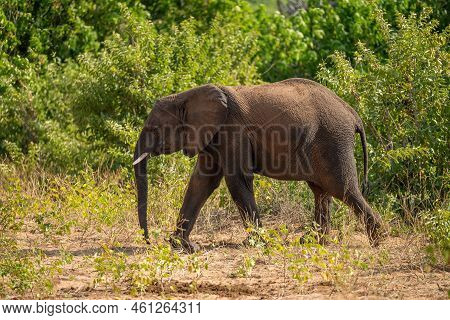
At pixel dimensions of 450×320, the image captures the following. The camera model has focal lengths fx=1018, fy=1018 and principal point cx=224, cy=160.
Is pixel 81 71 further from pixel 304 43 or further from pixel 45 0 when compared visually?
pixel 304 43

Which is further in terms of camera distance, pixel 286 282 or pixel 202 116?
pixel 202 116

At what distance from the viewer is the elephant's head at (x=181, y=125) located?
31.0ft

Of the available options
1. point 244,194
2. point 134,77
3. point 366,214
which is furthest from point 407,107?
point 134,77

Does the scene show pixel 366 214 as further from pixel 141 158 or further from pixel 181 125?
pixel 141 158

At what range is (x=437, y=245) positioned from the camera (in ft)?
26.8

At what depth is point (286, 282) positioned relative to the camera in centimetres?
802

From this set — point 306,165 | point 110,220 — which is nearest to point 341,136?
point 306,165

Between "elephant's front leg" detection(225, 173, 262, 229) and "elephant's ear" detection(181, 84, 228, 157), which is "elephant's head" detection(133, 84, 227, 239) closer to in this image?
"elephant's ear" detection(181, 84, 228, 157)

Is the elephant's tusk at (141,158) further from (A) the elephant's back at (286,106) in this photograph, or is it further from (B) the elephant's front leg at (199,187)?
(A) the elephant's back at (286,106)

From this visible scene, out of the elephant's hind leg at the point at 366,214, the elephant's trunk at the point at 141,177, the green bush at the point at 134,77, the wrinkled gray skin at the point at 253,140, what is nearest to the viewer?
the elephant's trunk at the point at 141,177

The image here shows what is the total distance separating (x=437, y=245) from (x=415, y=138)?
292cm

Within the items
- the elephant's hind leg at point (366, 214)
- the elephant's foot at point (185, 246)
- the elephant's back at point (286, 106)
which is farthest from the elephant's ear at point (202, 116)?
the elephant's hind leg at point (366, 214)

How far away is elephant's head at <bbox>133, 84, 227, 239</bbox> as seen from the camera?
9.44 m

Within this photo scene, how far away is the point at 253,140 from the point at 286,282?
195 cm
